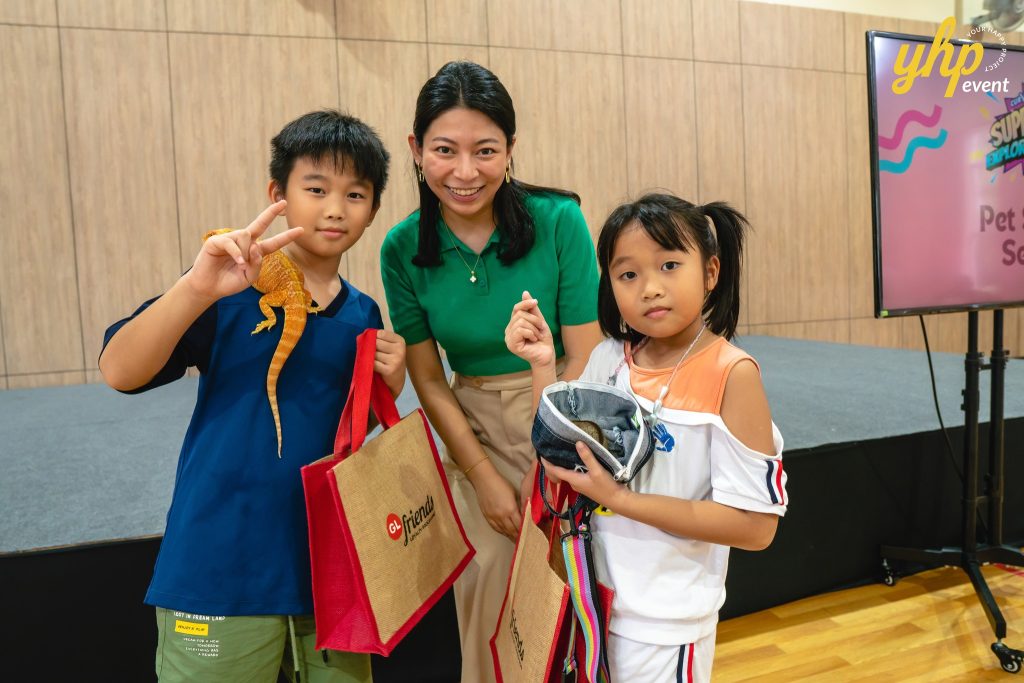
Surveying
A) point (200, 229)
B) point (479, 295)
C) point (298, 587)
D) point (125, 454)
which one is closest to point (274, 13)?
point (200, 229)

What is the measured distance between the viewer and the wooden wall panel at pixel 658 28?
228 inches

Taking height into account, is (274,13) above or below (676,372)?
above

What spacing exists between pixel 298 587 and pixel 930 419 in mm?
2410

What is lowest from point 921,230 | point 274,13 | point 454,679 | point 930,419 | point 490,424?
point 454,679

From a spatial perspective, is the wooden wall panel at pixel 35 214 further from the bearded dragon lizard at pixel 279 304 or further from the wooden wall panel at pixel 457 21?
the bearded dragon lizard at pixel 279 304

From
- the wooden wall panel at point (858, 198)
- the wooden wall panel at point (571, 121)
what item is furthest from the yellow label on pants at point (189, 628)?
the wooden wall panel at point (858, 198)

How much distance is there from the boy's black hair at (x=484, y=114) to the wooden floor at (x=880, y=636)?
1.35 metres

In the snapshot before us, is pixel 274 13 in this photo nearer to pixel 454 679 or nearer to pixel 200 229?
pixel 200 229

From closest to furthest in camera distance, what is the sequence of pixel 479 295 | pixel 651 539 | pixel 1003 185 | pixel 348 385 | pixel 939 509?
pixel 651 539
pixel 348 385
pixel 479 295
pixel 1003 185
pixel 939 509

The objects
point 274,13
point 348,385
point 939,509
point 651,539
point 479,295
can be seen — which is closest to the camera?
point 651,539

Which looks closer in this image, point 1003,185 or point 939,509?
point 1003,185

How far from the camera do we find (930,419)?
2635 mm

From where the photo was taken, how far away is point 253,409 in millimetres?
1131

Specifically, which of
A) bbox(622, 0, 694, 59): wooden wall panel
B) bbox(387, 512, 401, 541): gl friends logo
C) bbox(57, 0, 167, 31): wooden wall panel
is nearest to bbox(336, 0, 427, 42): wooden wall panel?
bbox(57, 0, 167, 31): wooden wall panel
